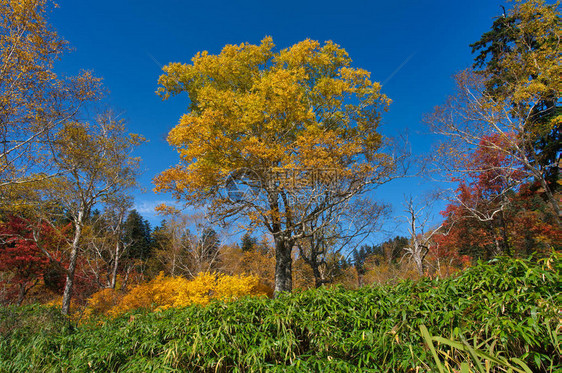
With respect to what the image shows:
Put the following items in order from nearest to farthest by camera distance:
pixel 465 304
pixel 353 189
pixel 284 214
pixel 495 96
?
pixel 465 304
pixel 284 214
pixel 353 189
pixel 495 96

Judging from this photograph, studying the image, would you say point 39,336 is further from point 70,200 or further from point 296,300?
point 70,200

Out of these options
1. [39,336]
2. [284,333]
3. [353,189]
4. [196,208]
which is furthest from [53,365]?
[353,189]

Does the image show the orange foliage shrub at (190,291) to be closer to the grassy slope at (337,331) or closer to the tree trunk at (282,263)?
the tree trunk at (282,263)

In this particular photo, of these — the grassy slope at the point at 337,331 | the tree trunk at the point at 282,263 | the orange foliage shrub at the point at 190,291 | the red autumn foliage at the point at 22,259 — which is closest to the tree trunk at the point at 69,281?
the orange foliage shrub at the point at 190,291

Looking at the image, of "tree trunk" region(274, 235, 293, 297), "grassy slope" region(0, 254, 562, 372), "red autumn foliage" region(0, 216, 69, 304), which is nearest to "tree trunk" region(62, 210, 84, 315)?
"red autumn foliage" region(0, 216, 69, 304)

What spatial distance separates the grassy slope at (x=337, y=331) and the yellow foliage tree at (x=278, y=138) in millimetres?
4743

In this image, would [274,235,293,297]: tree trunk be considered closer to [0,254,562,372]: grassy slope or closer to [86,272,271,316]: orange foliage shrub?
[86,272,271,316]: orange foliage shrub

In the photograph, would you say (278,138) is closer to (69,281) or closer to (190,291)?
(190,291)

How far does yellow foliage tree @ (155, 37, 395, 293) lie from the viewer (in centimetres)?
780

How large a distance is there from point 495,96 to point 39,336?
45.8 feet

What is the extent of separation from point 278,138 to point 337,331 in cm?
683

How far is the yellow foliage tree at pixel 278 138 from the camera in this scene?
7.80 meters

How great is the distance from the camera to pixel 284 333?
2777 millimetres

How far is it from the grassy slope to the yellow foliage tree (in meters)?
4.74
